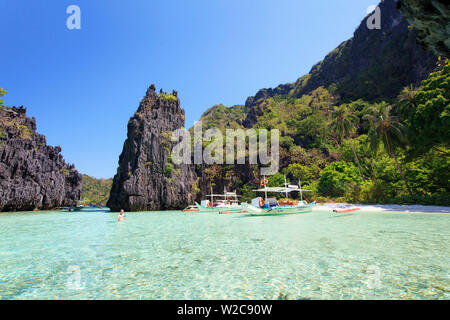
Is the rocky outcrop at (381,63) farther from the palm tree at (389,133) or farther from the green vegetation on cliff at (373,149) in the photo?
the palm tree at (389,133)

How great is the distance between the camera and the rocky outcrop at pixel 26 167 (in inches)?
1919

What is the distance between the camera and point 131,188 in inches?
1897

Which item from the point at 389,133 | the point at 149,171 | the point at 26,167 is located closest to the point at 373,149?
the point at 389,133

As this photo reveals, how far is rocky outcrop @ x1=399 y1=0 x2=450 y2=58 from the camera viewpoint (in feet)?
8.58

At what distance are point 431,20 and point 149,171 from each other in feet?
173

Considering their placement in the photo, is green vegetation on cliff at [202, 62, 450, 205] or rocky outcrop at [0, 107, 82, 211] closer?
green vegetation on cliff at [202, 62, 450, 205]

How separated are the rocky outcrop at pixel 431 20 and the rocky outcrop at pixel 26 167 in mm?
66479

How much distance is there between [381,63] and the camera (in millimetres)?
65562

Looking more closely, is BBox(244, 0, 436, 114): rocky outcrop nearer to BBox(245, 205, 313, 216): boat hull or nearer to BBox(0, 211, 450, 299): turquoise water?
BBox(245, 205, 313, 216): boat hull

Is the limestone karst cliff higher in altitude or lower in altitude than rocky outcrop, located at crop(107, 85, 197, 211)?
higher

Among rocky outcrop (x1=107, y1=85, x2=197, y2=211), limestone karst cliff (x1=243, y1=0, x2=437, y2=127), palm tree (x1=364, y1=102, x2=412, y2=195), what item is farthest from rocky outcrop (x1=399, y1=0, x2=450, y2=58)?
limestone karst cliff (x1=243, y1=0, x2=437, y2=127)

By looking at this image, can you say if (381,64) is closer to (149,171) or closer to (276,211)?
(276,211)

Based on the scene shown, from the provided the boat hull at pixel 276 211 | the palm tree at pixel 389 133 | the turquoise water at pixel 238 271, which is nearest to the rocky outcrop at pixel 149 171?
the boat hull at pixel 276 211

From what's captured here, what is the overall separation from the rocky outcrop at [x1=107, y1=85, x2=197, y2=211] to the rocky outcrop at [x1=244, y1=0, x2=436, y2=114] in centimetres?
4117
